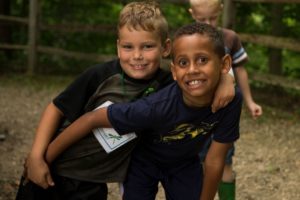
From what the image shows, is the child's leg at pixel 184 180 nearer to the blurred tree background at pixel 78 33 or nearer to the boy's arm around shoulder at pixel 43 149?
the boy's arm around shoulder at pixel 43 149

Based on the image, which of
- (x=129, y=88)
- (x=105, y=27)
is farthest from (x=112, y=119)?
(x=105, y=27)

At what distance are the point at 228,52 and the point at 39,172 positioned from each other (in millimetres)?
1358

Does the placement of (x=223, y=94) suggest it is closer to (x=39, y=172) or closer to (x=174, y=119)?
(x=174, y=119)

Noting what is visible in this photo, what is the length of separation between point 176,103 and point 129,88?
0.73ft

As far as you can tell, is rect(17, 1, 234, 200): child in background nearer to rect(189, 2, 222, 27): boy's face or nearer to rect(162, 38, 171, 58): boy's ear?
rect(162, 38, 171, 58): boy's ear

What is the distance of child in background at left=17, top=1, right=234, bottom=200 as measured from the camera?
212 cm

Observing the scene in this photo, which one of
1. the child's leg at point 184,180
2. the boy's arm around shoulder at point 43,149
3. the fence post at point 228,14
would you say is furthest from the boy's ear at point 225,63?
the fence post at point 228,14

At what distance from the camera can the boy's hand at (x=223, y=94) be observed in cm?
200

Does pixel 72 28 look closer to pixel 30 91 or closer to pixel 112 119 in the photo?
pixel 30 91

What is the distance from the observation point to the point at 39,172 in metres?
2.16

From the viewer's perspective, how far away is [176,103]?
2.06 metres

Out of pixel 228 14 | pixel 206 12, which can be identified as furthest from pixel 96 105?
pixel 228 14

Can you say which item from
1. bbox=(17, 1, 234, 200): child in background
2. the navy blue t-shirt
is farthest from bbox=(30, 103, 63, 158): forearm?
the navy blue t-shirt

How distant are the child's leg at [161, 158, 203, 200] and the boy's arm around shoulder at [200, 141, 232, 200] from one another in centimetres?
15
